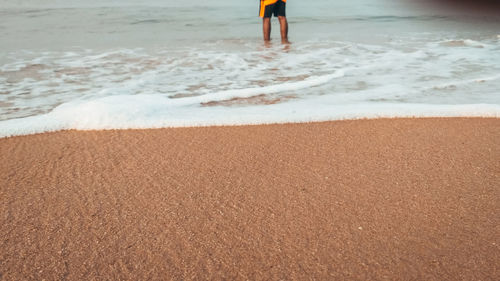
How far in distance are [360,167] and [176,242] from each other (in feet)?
2.89

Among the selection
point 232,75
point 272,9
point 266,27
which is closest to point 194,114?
point 232,75

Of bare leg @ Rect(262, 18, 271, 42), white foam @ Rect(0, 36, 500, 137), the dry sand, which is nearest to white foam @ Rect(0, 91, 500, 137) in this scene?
white foam @ Rect(0, 36, 500, 137)

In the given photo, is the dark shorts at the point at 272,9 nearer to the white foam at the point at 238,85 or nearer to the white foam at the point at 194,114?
the white foam at the point at 238,85

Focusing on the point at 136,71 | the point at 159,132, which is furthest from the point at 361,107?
the point at 136,71

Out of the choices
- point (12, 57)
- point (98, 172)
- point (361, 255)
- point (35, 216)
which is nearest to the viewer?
point (361, 255)

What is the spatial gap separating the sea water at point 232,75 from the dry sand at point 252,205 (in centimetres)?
35

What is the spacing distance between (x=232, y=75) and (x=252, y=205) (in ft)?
8.53

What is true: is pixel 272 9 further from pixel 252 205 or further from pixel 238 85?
pixel 252 205

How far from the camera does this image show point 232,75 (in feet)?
13.5

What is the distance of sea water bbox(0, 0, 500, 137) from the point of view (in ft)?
8.99

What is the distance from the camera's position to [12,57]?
16.4 feet

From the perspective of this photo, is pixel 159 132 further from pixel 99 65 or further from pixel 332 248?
pixel 99 65

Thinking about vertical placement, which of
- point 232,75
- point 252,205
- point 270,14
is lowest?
point 232,75

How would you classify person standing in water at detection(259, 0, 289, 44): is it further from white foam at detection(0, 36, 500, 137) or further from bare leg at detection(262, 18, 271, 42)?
white foam at detection(0, 36, 500, 137)
